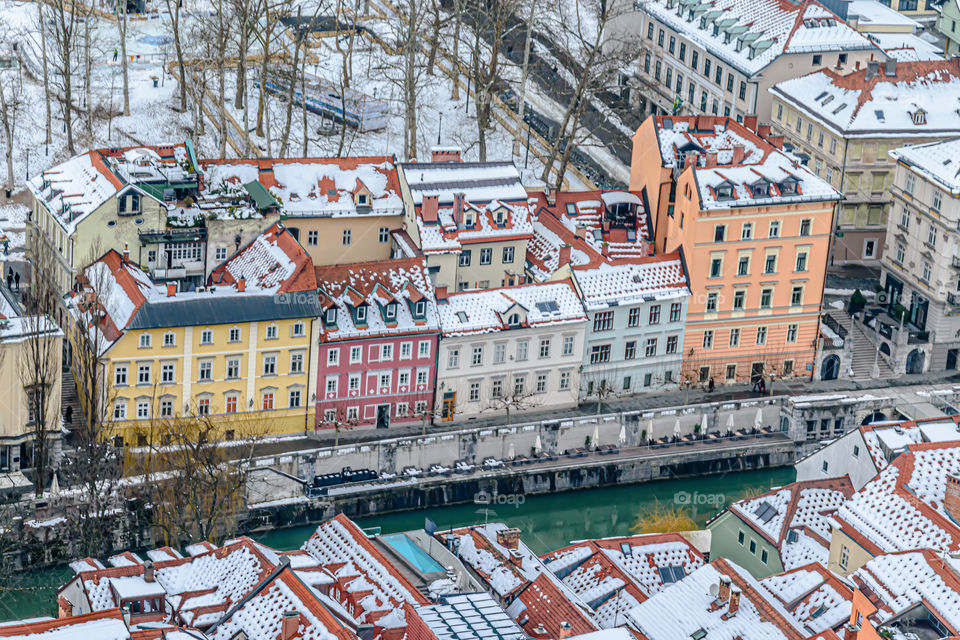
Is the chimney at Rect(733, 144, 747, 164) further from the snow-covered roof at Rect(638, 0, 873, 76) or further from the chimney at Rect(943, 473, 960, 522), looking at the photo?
the chimney at Rect(943, 473, 960, 522)

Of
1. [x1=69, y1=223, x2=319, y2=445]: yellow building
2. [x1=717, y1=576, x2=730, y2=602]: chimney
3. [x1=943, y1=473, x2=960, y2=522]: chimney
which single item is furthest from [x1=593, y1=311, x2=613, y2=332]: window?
[x1=717, y1=576, x2=730, y2=602]: chimney

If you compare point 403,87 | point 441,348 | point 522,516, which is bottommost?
point 522,516

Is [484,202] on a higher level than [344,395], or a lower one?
higher

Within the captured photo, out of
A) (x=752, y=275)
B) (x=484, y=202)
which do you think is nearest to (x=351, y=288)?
(x=484, y=202)

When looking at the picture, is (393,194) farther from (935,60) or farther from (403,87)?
(935,60)

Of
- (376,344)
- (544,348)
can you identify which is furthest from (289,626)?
(544,348)

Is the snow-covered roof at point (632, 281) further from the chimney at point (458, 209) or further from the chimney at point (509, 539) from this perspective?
the chimney at point (509, 539)

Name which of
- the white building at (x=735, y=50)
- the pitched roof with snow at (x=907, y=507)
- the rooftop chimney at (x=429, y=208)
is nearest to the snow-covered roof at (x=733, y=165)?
the rooftop chimney at (x=429, y=208)
